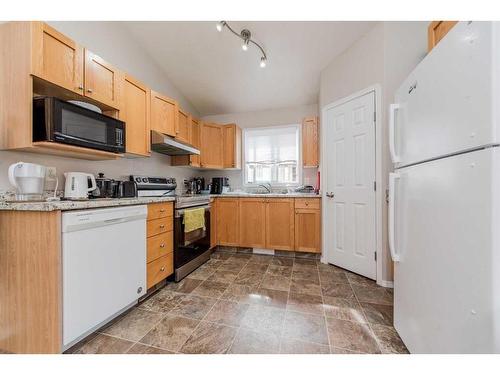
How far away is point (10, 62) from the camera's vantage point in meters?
1.33

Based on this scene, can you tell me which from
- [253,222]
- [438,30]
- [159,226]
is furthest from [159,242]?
[438,30]

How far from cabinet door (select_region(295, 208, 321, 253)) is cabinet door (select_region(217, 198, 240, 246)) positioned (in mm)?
913

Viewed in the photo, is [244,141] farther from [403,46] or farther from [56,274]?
[56,274]

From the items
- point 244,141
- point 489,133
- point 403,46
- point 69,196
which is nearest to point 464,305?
point 489,133

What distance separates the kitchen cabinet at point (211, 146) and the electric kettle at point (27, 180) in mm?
2100

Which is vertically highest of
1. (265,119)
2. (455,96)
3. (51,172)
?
(265,119)

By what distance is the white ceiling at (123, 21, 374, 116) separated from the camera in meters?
Answer: 2.29

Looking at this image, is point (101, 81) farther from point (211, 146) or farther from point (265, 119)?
point (265, 119)

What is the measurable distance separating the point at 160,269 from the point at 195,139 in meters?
2.06

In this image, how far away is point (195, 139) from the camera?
3.27m

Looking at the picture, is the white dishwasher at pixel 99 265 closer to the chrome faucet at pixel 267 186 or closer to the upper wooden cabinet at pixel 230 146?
the upper wooden cabinet at pixel 230 146

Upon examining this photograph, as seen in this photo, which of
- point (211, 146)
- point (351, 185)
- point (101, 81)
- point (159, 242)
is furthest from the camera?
point (211, 146)

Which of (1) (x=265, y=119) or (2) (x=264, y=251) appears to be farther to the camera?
(1) (x=265, y=119)
